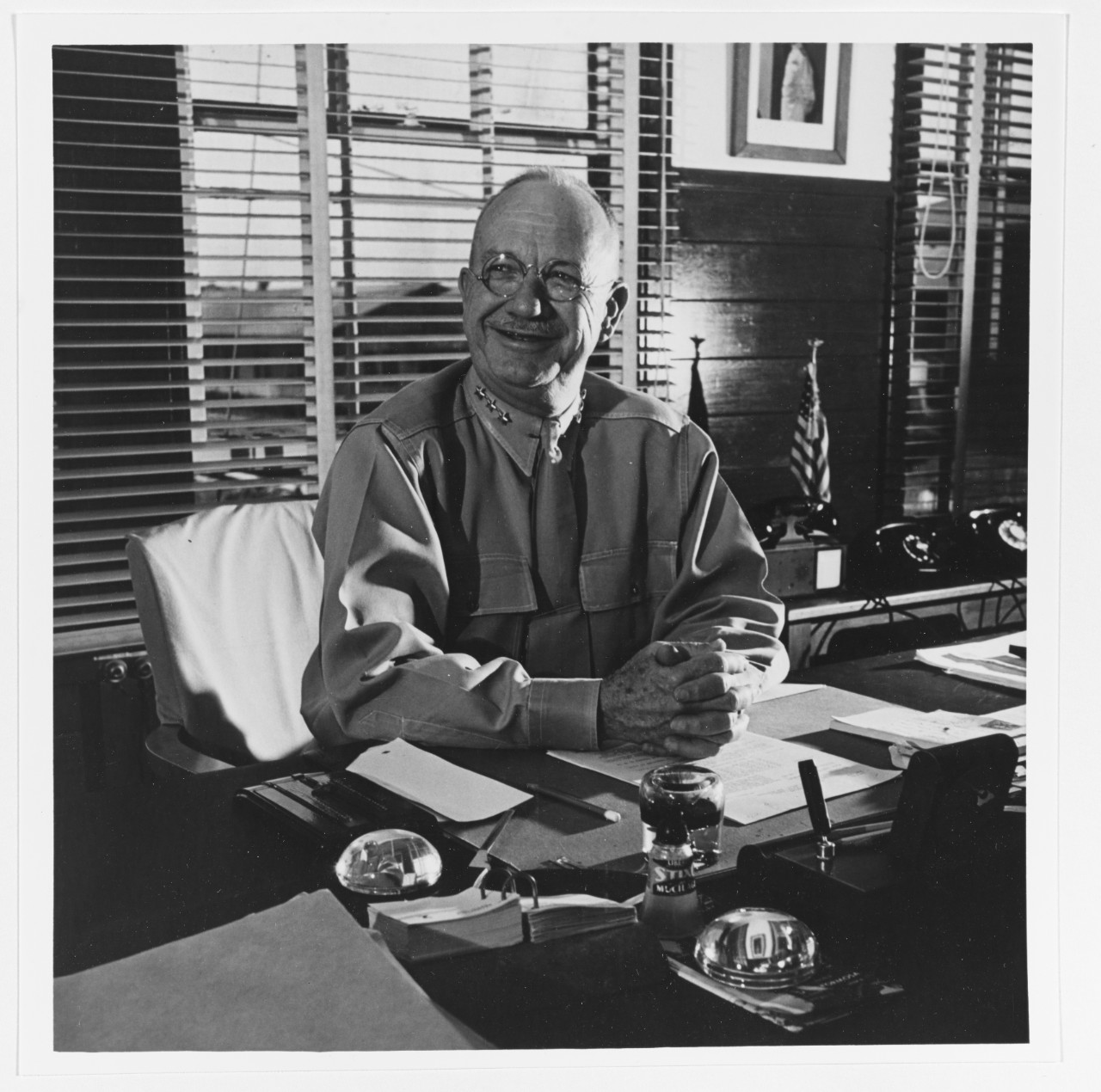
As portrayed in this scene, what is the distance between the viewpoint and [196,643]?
1.96 meters

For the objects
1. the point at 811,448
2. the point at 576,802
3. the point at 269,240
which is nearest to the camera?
the point at 576,802

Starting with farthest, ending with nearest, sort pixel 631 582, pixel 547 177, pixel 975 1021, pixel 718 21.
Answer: pixel 631 582 → pixel 547 177 → pixel 718 21 → pixel 975 1021

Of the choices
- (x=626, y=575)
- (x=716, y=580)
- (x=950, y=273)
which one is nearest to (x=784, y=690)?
(x=716, y=580)

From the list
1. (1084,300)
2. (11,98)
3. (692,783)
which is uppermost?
(11,98)

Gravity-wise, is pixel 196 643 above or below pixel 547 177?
below

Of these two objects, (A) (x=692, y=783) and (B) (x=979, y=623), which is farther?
(B) (x=979, y=623)

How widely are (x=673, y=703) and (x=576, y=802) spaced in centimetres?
28

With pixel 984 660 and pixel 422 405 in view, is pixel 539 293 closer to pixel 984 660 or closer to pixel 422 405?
→ pixel 422 405

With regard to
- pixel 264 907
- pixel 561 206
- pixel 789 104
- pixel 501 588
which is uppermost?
pixel 789 104

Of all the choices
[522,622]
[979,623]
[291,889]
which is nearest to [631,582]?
[522,622]

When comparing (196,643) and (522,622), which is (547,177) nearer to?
(522,622)

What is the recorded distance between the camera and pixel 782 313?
348 cm

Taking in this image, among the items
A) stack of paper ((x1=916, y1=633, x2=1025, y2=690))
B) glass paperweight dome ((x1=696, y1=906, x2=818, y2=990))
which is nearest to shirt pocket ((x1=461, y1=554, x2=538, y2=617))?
stack of paper ((x1=916, y1=633, x2=1025, y2=690))

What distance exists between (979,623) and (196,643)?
2.36 metres
